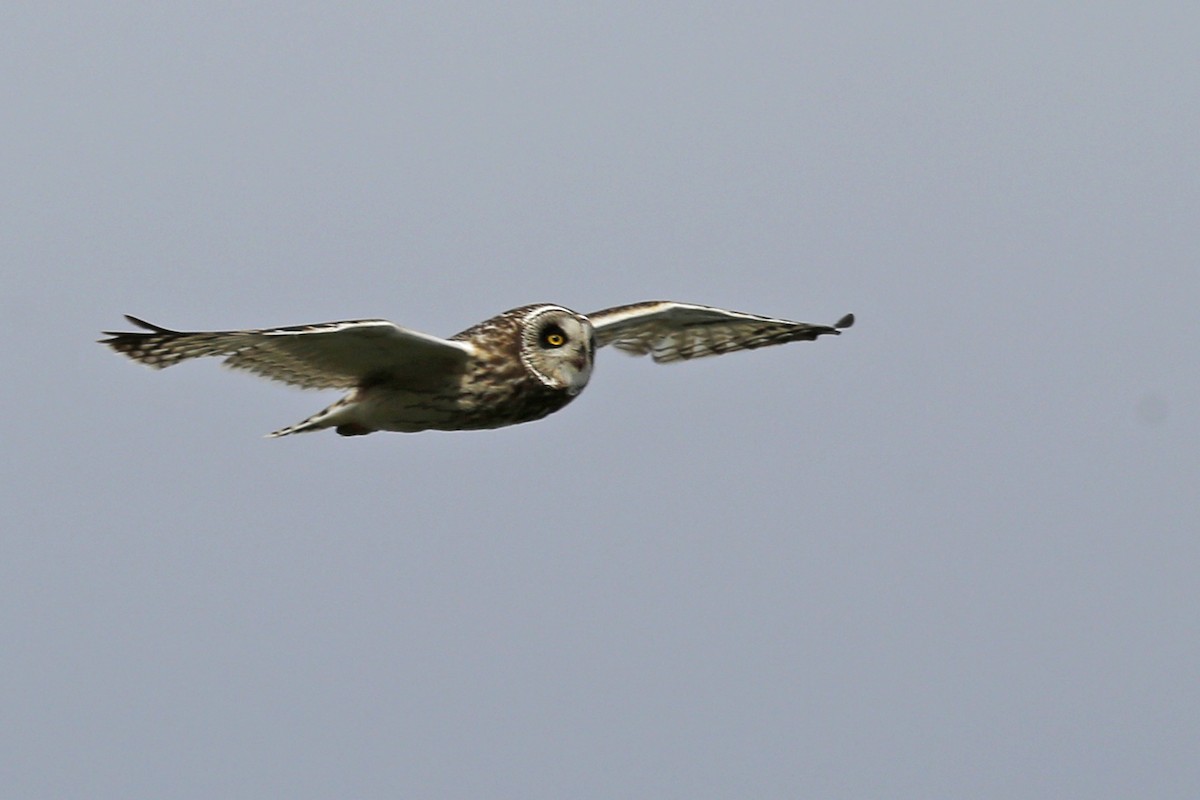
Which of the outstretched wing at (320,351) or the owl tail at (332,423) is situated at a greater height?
the outstretched wing at (320,351)

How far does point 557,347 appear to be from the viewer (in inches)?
456

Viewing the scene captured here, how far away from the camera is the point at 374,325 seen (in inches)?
408

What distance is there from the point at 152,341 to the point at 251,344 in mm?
577

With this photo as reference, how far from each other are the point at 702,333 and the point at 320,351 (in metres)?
4.15

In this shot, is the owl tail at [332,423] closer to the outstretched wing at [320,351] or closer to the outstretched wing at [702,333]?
the outstretched wing at [320,351]

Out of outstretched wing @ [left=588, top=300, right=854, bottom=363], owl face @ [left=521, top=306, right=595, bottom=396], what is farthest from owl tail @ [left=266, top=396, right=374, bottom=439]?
outstretched wing @ [left=588, top=300, right=854, bottom=363]

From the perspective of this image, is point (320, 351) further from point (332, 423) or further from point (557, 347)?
point (557, 347)

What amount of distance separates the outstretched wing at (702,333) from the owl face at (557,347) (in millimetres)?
1670

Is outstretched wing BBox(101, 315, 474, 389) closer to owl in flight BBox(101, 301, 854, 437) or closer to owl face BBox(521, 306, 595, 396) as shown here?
owl in flight BBox(101, 301, 854, 437)

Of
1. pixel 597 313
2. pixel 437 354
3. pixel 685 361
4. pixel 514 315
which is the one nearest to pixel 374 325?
pixel 437 354

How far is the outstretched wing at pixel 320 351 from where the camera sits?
10.2m

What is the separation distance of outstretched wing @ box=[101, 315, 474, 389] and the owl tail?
21 cm

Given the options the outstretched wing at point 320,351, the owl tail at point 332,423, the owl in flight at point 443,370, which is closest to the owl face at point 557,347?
the owl in flight at point 443,370

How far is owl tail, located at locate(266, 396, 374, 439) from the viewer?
38.0 feet
